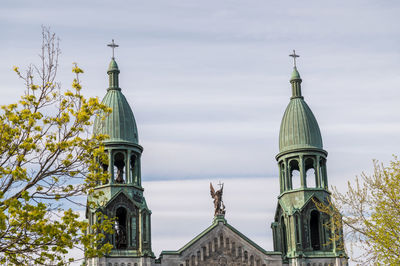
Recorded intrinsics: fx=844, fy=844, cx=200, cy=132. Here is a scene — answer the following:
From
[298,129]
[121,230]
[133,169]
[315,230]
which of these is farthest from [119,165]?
[315,230]

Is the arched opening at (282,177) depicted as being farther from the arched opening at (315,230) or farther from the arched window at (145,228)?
the arched window at (145,228)

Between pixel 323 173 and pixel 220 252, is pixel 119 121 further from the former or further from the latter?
pixel 323 173

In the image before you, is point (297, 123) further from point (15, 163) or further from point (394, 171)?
point (15, 163)

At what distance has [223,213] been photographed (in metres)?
57.9

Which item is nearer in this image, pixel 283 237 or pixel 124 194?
pixel 124 194

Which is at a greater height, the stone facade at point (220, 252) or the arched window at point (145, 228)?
the arched window at point (145, 228)

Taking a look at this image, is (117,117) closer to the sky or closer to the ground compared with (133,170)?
closer to the sky

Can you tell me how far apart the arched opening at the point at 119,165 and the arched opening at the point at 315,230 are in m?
13.8

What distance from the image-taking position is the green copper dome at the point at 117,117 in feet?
192

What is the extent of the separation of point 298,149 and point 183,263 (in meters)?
11.8

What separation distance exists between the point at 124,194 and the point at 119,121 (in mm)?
5374

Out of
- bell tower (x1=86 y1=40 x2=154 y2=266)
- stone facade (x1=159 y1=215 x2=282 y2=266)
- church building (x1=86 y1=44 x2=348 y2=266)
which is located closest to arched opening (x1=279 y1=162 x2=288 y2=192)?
church building (x1=86 y1=44 x2=348 y2=266)

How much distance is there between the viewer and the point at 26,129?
27.6 m

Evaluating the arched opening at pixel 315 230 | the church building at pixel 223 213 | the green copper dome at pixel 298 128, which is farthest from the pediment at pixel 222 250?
the green copper dome at pixel 298 128
